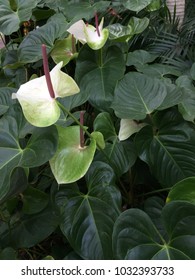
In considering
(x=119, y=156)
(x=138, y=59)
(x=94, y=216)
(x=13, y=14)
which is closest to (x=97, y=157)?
(x=119, y=156)

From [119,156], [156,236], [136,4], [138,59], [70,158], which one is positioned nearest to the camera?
[156,236]

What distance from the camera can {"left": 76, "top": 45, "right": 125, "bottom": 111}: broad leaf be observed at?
91cm

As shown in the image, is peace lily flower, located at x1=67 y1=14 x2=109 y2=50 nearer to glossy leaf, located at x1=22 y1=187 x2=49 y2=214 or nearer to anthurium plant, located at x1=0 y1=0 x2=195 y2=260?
anthurium plant, located at x1=0 y1=0 x2=195 y2=260

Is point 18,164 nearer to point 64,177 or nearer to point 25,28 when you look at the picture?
point 64,177

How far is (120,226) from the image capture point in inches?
22.3

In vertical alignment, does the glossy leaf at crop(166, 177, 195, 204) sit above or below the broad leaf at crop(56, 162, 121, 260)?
above

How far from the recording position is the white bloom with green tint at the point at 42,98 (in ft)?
1.98

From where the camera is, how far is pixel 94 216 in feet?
2.25

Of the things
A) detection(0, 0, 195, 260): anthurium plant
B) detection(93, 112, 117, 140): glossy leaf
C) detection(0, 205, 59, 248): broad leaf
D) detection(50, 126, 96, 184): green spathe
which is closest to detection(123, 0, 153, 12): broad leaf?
detection(0, 0, 195, 260): anthurium plant

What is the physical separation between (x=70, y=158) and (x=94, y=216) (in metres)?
Answer: 0.12

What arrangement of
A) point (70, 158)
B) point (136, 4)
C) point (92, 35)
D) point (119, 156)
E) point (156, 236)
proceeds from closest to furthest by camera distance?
point (156, 236) → point (70, 158) → point (119, 156) → point (92, 35) → point (136, 4)

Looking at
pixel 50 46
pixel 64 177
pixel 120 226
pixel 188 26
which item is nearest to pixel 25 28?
pixel 50 46

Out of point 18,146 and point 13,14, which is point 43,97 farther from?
point 13,14

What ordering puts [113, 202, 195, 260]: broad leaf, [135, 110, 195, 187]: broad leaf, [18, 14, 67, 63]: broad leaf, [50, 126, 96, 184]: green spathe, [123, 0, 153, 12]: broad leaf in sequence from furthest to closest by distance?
[123, 0, 153, 12]: broad leaf < [18, 14, 67, 63]: broad leaf < [135, 110, 195, 187]: broad leaf < [50, 126, 96, 184]: green spathe < [113, 202, 195, 260]: broad leaf
